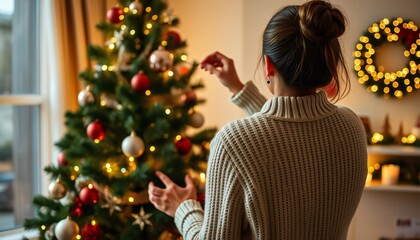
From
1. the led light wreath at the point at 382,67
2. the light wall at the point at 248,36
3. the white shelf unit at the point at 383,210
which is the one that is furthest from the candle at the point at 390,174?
the led light wreath at the point at 382,67

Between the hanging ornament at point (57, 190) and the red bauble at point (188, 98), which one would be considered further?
the red bauble at point (188, 98)

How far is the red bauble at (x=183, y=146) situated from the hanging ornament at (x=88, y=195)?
1.36ft

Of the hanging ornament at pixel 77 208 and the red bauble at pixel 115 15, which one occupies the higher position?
the red bauble at pixel 115 15

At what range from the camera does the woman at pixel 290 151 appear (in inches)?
36.5

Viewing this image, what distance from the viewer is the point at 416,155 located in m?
3.12

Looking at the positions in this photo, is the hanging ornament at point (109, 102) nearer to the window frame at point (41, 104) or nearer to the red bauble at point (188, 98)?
the red bauble at point (188, 98)

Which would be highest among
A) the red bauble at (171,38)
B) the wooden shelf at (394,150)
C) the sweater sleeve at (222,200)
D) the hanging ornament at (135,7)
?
the hanging ornament at (135,7)

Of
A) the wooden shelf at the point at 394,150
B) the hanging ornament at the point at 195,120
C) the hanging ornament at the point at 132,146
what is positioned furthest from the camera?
the wooden shelf at the point at 394,150

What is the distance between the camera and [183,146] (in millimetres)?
2156

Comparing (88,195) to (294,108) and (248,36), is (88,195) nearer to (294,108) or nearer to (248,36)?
(294,108)

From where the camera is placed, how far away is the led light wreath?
3066 mm

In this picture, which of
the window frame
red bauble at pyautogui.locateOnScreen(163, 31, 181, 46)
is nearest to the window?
the window frame

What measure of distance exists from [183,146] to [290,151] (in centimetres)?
125

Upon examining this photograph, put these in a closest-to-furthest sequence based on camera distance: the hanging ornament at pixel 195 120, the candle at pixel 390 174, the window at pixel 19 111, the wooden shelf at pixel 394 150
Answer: the hanging ornament at pixel 195 120, the window at pixel 19 111, the wooden shelf at pixel 394 150, the candle at pixel 390 174
